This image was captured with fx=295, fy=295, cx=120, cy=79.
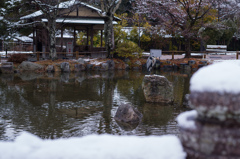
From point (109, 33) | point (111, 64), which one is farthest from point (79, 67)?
point (109, 33)

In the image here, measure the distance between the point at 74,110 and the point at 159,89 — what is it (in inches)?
127

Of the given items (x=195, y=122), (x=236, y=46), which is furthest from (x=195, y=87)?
(x=236, y=46)

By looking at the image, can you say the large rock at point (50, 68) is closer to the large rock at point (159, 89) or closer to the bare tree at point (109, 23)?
the bare tree at point (109, 23)

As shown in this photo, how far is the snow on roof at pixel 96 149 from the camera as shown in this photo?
207 centimetres

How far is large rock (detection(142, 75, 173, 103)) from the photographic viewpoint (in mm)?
10781

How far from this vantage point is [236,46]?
126 feet

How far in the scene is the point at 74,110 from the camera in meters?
9.64

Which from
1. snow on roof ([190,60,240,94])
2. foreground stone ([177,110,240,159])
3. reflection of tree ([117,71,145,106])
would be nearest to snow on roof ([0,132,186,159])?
foreground stone ([177,110,240,159])

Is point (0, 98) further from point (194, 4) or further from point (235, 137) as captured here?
point (194, 4)

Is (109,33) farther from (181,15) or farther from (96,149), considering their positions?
(96,149)

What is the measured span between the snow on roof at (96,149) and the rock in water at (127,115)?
601 cm

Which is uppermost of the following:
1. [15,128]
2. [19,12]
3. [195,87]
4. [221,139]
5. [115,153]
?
[19,12]

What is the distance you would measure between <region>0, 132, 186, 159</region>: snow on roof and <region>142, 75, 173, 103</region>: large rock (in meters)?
8.52

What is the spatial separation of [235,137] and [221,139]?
90 mm
